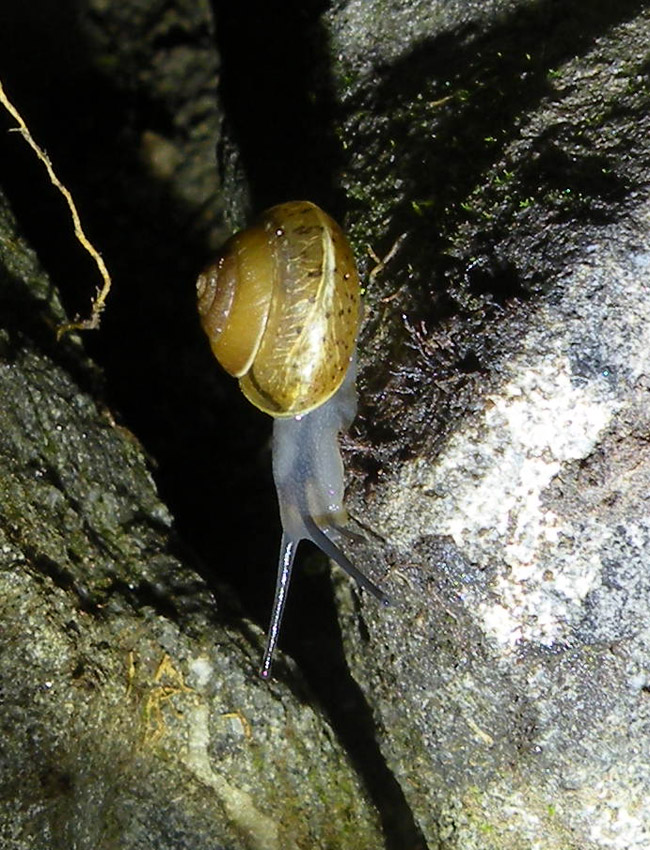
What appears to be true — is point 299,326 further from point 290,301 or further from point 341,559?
point 341,559

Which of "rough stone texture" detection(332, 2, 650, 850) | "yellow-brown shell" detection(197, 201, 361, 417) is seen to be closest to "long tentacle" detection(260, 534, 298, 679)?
"rough stone texture" detection(332, 2, 650, 850)

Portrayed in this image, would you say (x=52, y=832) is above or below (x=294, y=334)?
below

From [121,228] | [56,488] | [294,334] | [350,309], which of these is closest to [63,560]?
[56,488]

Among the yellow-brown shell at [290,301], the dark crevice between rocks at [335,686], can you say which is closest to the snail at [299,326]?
the yellow-brown shell at [290,301]

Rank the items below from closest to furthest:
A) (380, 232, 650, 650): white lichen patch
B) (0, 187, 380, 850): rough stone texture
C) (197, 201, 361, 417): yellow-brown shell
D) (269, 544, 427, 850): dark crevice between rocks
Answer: (380, 232, 650, 650): white lichen patch < (0, 187, 380, 850): rough stone texture < (197, 201, 361, 417): yellow-brown shell < (269, 544, 427, 850): dark crevice between rocks

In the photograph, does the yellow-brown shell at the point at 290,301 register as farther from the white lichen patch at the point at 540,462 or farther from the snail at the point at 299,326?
the white lichen patch at the point at 540,462

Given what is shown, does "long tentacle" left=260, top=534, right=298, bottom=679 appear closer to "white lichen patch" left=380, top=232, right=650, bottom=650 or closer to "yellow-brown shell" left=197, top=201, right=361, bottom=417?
"yellow-brown shell" left=197, top=201, right=361, bottom=417

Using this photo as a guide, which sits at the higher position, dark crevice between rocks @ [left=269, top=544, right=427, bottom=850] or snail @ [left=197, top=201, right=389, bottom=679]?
snail @ [left=197, top=201, right=389, bottom=679]

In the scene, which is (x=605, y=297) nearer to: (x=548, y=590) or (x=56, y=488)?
(x=548, y=590)
